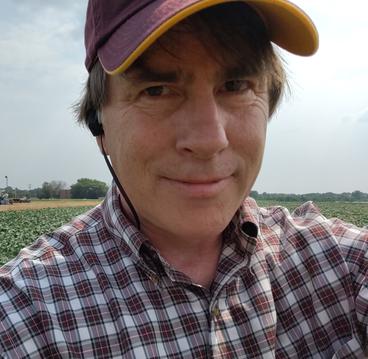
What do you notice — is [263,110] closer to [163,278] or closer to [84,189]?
[163,278]

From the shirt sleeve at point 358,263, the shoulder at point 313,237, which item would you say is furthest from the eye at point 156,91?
the shirt sleeve at point 358,263

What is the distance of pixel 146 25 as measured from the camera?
1.35m

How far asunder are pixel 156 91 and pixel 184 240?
50 cm

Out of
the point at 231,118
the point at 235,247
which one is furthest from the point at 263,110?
the point at 235,247

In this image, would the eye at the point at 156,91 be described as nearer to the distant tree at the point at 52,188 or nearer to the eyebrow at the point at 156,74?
the eyebrow at the point at 156,74

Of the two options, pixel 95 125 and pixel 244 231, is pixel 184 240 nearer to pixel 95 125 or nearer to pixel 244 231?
pixel 244 231

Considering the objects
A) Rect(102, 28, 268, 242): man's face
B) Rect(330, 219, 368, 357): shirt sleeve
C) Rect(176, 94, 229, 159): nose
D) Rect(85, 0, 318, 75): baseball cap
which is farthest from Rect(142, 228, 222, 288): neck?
Rect(85, 0, 318, 75): baseball cap

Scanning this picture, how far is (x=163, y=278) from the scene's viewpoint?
155 cm

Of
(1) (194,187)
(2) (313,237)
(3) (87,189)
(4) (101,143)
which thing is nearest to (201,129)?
(1) (194,187)

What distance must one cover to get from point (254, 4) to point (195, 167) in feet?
1.73

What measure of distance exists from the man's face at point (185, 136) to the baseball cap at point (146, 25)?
0.28ft

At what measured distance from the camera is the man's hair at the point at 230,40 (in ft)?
4.80

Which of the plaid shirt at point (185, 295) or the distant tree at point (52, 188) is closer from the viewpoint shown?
the plaid shirt at point (185, 295)

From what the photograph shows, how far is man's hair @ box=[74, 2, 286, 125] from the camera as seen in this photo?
4.80 ft
